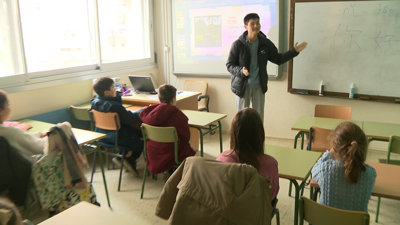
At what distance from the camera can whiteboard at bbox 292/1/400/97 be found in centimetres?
378

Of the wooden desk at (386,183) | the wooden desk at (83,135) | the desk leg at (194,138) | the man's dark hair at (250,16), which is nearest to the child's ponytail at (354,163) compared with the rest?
the wooden desk at (386,183)

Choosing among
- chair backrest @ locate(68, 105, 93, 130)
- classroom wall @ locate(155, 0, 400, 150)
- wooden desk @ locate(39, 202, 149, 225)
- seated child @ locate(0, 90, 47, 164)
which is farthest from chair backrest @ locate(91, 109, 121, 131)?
classroom wall @ locate(155, 0, 400, 150)

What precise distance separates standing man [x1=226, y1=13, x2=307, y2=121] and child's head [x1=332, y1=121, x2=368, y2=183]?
1.92 m

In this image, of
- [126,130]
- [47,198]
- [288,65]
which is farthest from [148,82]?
[47,198]

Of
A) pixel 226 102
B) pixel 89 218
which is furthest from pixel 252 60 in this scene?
pixel 89 218

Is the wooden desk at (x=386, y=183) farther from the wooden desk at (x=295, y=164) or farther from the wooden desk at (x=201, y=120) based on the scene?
the wooden desk at (x=201, y=120)

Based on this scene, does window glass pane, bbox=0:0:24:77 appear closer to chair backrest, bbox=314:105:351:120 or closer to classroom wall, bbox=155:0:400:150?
classroom wall, bbox=155:0:400:150

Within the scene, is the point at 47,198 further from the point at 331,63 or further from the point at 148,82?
the point at 331,63

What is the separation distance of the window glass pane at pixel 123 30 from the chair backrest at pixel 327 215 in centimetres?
369

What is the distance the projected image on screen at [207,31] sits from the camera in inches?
192

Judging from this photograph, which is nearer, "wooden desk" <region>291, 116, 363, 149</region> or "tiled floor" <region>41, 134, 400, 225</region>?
"tiled floor" <region>41, 134, 400, 225</region>

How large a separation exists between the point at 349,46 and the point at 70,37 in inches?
134

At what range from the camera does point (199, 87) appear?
514cm

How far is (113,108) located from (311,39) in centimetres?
262
